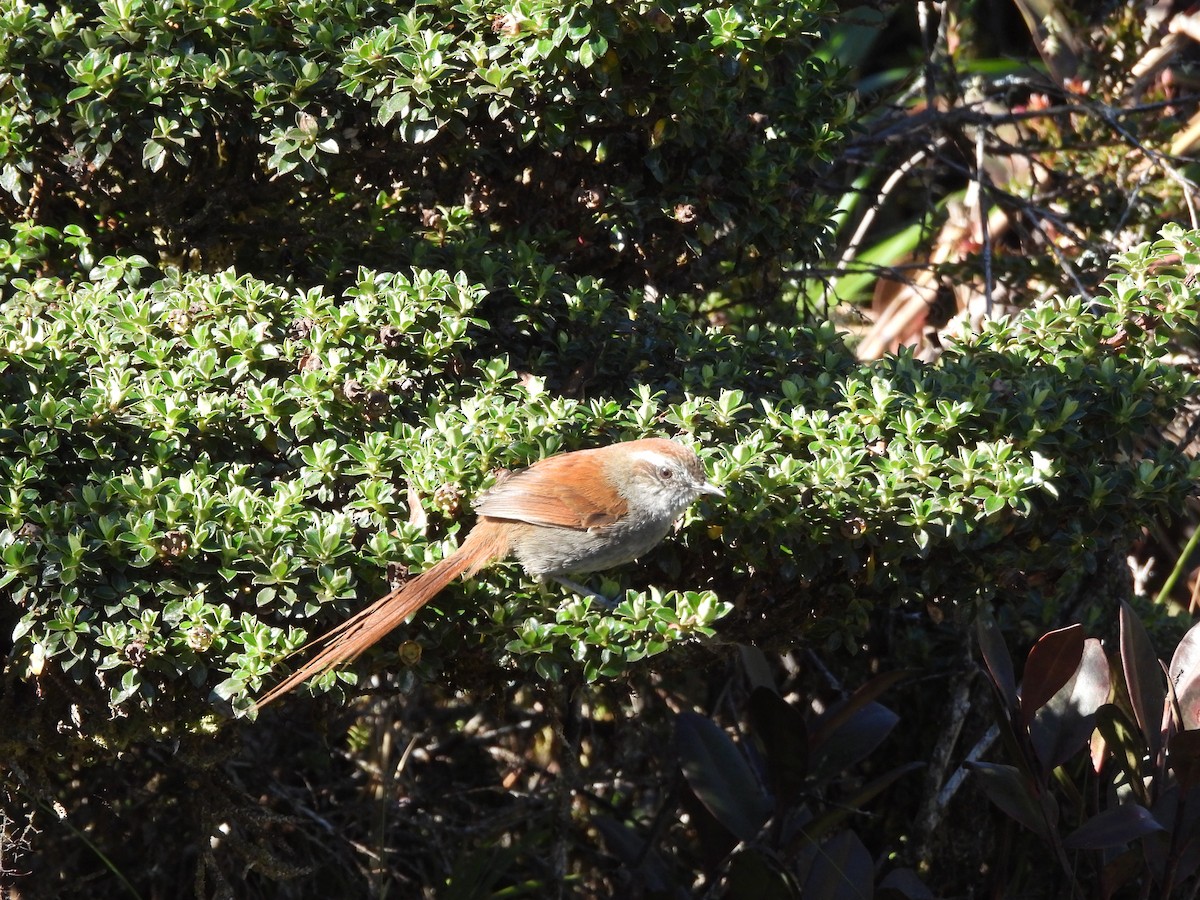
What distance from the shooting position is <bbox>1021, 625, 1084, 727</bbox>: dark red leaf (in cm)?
347

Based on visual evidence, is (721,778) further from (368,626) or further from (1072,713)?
(368,626)

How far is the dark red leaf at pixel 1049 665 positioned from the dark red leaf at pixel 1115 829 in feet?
1.13

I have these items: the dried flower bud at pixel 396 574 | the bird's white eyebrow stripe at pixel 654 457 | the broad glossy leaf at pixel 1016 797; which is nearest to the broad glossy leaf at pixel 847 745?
the broad glossy leaf at pixel 1016 797

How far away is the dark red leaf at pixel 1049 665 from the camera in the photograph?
11.4 ft

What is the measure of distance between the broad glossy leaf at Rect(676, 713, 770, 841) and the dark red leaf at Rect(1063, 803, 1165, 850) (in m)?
0.88

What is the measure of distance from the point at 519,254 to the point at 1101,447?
1.81 m

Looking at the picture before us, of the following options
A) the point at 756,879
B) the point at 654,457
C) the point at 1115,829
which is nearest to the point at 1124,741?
the point at 1115,829

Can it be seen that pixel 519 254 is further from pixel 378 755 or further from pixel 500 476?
pixel 378 755

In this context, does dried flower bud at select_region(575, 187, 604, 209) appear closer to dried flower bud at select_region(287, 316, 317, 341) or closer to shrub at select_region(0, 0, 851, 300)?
shrub at select_region(0, 0, 851, 300)

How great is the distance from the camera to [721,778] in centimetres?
371

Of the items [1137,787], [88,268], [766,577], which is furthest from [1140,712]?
[88,268]

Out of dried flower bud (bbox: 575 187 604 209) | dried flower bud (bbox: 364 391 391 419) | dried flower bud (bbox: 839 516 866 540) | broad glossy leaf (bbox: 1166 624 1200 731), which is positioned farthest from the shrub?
broad glossy leaf (bbox: 1166 624 1200 731)

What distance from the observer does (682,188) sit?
13.2ft

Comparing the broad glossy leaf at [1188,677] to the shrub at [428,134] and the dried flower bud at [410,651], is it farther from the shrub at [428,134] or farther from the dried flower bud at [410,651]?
the dried flower bud at [410,651]
